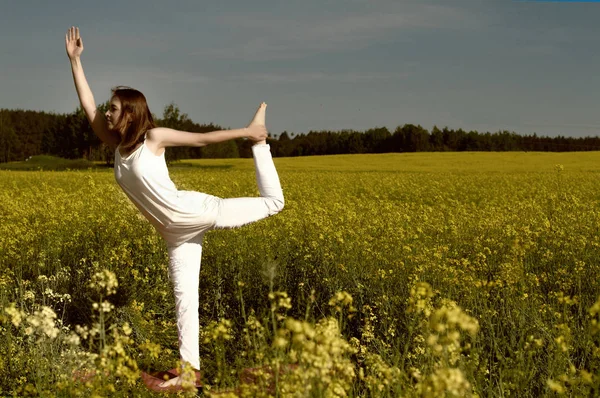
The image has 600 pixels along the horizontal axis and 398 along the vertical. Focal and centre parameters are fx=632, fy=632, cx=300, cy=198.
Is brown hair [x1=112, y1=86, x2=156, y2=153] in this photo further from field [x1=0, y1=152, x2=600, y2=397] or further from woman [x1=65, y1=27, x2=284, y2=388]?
field [x1=0, y1=152, x2=600, y2=397]

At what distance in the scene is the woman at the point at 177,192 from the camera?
4168 millimetres

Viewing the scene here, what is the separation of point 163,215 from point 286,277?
7.22 ft

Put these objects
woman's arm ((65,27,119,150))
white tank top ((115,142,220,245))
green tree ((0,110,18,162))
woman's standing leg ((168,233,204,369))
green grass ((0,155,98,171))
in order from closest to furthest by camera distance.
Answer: white tank top ((115,142,220,245))
woman's standing leg ((168,233,204,369))
woman's arm ((65,27,119,150))
green grass ((0,155,98,171))
green tree ((0,110,18,162))

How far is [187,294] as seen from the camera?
439cm

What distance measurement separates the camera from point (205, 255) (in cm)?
702

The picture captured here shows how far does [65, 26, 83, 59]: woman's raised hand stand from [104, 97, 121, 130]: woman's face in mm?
762

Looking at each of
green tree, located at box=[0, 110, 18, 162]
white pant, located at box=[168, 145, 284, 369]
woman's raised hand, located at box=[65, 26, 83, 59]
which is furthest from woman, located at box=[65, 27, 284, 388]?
green tree, located at box=[0, 110, 18, 162]

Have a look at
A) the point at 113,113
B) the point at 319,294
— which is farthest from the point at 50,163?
the point at 113,113

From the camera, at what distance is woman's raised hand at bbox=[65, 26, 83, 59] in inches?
187

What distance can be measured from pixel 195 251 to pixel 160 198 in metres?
0.53

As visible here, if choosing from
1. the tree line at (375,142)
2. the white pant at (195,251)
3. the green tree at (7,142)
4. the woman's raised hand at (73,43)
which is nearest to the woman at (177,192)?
the white pant at (195,251)

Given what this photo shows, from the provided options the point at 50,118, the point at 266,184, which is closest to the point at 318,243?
the point at 266,184

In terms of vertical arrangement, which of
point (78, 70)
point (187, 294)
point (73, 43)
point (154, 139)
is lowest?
point (187, 294)

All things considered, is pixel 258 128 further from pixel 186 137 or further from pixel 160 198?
pixel 160 198
